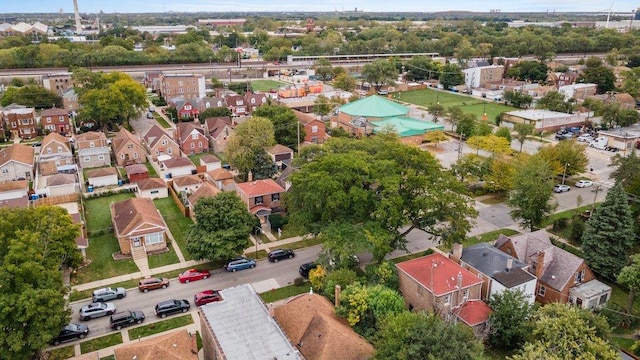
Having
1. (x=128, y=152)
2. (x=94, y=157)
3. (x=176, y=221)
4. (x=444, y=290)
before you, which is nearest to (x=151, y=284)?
(x=176, y=221)

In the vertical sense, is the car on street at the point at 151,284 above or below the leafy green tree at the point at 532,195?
below

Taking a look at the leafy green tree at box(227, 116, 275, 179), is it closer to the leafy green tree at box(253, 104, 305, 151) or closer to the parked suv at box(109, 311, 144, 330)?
the leafy green tree at box(253, 104, 305, 151)

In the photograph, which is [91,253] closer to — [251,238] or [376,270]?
[251,238]

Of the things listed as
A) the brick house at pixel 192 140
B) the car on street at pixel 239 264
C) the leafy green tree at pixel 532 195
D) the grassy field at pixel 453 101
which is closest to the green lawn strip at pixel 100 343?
the car on street at pixel 239 264

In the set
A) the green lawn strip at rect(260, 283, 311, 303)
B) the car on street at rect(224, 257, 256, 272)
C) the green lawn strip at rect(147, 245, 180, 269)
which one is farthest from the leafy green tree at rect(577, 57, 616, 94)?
the green lawn strip at rect(147, 245, 180, 269)

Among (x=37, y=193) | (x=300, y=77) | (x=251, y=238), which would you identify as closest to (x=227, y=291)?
(x=251, y=238)

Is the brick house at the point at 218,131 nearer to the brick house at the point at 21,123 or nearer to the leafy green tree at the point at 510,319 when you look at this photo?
the brick house at the point at 21,123

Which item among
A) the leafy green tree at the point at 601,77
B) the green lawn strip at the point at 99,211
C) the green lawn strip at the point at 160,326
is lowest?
the green lawn strip at the point at 160,326
